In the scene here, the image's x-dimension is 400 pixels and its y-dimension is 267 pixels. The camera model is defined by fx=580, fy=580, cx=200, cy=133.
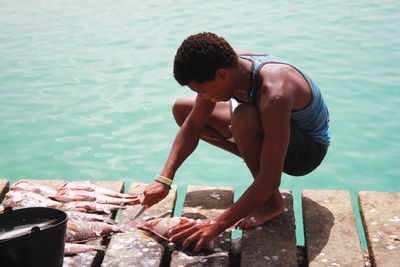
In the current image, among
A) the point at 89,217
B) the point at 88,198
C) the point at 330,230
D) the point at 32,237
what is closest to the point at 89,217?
the point at 89,217

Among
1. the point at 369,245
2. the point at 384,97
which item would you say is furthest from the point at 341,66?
the point at 369,245

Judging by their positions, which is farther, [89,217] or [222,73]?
[89,217]

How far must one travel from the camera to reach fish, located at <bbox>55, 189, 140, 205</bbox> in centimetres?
377

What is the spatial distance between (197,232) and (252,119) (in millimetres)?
689

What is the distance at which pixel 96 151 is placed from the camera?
255 inches

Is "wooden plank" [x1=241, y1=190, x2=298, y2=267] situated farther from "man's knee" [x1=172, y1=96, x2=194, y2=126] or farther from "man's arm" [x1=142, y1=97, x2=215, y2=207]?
"man's knee" [x1=172, y1=96, x2=194, y2=126]

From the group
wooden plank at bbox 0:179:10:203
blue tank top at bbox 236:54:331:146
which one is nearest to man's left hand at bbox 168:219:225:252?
blue tank top at bbox 236:54:331:146

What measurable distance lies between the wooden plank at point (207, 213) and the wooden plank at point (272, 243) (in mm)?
117

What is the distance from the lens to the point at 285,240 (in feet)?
10.9

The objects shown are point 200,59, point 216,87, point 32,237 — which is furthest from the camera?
point 216,87

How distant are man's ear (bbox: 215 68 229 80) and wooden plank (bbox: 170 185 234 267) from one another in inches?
37.3

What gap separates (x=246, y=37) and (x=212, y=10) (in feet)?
5.84

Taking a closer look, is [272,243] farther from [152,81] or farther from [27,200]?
[152,81]

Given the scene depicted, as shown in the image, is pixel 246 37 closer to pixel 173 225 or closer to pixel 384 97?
pixel 384 97
